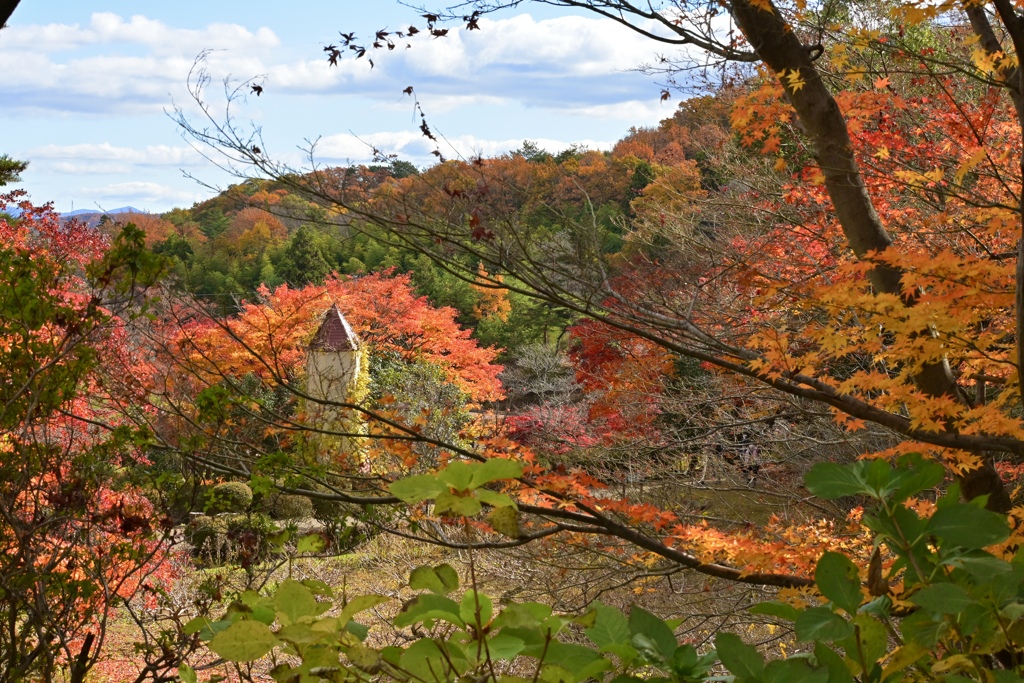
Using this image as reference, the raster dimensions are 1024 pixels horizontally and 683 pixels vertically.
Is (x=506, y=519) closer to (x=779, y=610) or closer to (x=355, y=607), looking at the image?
(x=355, y=607)

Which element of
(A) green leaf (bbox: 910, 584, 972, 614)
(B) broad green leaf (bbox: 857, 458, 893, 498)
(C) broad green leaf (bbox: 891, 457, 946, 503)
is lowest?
(A) green leaf (bbox: 910, 584, 972, 614)

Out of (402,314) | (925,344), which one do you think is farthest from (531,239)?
(402,314)

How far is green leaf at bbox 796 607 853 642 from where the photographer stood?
90 cm

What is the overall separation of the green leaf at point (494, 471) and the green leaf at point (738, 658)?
0.95ft

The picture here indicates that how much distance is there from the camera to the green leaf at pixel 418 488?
941 mm

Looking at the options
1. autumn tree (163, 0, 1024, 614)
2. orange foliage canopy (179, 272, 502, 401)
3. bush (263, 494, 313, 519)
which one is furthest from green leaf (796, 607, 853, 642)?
orange foliage canopy (179, 272, 502, 401)

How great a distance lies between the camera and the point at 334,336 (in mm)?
16594

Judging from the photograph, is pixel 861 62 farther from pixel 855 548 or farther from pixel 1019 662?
pixel 1019 662

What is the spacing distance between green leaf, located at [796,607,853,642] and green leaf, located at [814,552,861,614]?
2 cm

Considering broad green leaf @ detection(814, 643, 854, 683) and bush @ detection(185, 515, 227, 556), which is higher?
broad green leaf @ detection(814, 643, 854, 683)

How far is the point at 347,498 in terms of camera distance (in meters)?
2.34

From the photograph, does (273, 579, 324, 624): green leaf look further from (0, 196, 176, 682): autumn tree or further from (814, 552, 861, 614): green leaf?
(0, 196, 176, 682): autumn tree

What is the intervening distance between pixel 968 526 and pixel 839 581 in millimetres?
159

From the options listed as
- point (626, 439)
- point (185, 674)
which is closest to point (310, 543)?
point (185, 674)
